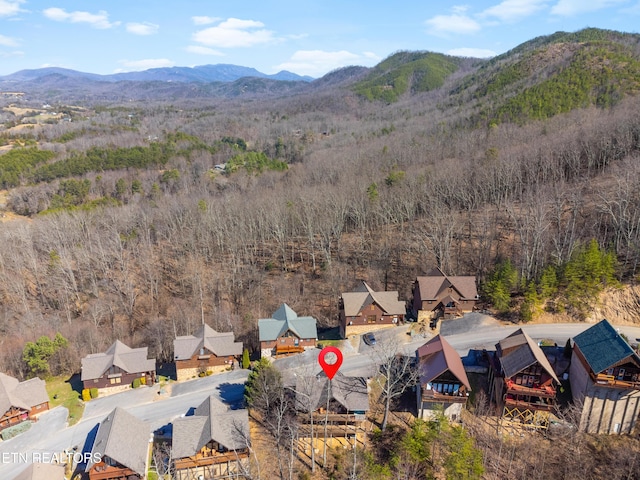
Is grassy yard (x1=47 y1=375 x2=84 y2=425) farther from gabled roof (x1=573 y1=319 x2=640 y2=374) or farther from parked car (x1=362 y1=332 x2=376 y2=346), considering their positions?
gabled roof (x1=573 y1=319 x2=640 y2=374)

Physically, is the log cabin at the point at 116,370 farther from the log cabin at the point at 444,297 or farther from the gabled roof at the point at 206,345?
the log cabin at the point at 444,297

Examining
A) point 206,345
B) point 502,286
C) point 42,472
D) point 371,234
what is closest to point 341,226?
point 371,234

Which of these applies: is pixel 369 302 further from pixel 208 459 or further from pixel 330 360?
pixel 208 459

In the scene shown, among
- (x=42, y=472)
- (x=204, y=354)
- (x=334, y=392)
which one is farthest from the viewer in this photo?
(x=204, y=354)

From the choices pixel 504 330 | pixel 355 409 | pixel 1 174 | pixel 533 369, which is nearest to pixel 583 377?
pixel 533 369

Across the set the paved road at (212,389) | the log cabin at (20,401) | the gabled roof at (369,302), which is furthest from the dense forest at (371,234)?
the gabled roof at (369,302)

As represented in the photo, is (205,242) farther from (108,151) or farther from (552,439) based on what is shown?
(108,151)

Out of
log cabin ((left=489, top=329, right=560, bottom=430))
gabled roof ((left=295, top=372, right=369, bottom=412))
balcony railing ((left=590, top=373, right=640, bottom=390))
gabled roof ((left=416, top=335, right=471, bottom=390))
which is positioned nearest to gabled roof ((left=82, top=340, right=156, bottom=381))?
gabled roof ((left=295, top=372, right=369, bottom=412))
